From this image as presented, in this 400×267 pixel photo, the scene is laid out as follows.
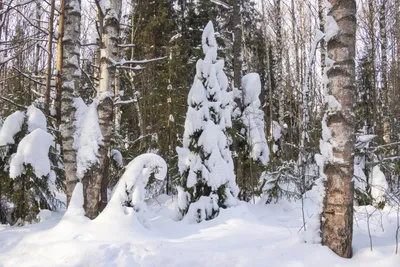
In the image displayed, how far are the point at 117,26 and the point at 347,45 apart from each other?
3.53 meters

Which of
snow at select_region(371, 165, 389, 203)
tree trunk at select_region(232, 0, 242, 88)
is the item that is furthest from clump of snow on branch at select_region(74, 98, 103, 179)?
snow at select_region(371, 165, 389, 203)

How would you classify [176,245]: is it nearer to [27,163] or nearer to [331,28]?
[331,28]

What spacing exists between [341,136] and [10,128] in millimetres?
5418

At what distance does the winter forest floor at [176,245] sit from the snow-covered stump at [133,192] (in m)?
0.11

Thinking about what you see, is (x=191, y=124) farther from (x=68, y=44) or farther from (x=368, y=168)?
(x=368, y=168)

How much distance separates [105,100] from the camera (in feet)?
17.2

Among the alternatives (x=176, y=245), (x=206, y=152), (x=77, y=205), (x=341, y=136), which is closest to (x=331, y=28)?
(x=341, y=136)

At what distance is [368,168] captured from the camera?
723 centimetres

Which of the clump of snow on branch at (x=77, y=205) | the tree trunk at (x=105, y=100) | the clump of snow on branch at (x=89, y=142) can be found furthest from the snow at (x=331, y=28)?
the clump of snow on branch at (x=77, y=205)

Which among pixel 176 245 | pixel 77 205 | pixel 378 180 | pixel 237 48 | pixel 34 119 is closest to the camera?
pixel 176 245

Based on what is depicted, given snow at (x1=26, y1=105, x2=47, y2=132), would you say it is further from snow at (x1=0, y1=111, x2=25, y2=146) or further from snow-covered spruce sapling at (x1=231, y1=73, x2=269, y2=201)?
snow-covered spruce sapling at (x1=231, y1=73, x2=269, y2=201)

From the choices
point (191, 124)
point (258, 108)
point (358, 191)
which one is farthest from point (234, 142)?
point (358, 191)

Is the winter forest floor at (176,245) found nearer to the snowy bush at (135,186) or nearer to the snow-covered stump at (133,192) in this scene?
the snow-covered stump at (133,192)

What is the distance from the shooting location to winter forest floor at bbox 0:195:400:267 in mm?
3268
